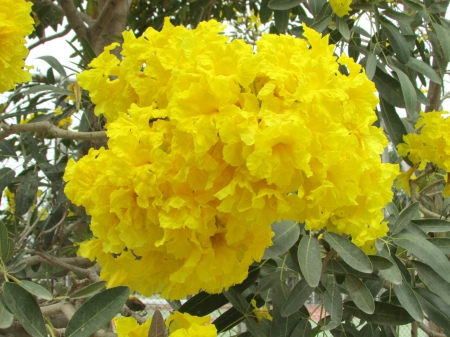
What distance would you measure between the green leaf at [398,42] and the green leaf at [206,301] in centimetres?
69

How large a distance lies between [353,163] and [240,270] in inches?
8.9

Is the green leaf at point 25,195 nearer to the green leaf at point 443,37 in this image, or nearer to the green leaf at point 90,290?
the green leaf at point 90,290

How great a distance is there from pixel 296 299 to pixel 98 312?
38 cm

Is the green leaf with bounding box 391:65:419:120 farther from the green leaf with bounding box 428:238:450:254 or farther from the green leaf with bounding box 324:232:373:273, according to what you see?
the green leaf with bounding box 324:232:373:273

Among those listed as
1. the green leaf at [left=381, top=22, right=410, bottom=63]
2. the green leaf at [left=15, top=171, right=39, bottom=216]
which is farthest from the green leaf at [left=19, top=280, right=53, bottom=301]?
the green leaf at [left=381, top=22, right=410, bottom=63]

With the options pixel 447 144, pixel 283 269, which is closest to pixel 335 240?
pixel 283 269

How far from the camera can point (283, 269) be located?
1087 mm

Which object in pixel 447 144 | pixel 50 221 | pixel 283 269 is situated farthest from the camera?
pixel 50 221

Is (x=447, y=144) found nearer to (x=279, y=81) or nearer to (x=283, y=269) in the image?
(x=283, y=269)

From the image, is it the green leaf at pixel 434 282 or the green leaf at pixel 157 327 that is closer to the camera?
the green leaf at pixel 157 327

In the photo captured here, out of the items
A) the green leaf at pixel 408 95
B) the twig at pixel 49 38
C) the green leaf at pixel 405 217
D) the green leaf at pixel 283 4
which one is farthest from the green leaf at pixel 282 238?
the twig at pixel 49 38

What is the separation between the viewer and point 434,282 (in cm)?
106

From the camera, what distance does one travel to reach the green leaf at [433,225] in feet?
3.63

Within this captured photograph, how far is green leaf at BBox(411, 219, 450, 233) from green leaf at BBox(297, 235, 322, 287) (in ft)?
1.19
